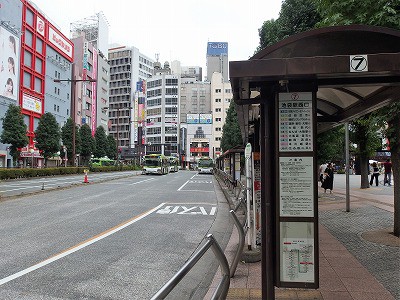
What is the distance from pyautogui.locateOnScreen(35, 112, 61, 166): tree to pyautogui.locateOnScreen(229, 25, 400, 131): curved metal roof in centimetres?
4966

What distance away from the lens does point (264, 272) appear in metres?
4.11

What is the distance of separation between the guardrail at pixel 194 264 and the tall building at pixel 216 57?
5674 inches

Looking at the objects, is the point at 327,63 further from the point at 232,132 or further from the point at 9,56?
the point at 9,56

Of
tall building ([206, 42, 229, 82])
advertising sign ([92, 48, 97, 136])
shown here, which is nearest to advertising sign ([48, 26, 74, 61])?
advertising sign ([92, 48, 97, 136])

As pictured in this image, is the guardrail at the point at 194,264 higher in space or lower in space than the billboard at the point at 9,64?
lower

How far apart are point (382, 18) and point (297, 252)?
16.6 ft

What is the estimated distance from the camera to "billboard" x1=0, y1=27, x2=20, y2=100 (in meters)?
50.6

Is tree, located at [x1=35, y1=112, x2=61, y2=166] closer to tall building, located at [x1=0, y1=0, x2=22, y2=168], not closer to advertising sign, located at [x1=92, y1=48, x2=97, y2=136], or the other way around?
tall building, located at [x1=0, y1=0, x2=22, y2=168]

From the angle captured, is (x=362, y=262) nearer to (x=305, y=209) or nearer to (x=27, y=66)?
(x=305, y=209)

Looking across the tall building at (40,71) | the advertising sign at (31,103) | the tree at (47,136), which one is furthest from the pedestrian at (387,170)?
the advertising sign at (31,103)

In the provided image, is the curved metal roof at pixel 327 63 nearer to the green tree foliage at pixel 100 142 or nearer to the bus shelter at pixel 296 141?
the bus shelter at pixel 296 141

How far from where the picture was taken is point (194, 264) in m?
2.87

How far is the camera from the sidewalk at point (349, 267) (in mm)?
4859

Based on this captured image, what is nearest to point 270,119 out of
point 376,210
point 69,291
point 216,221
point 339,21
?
point 69,291
